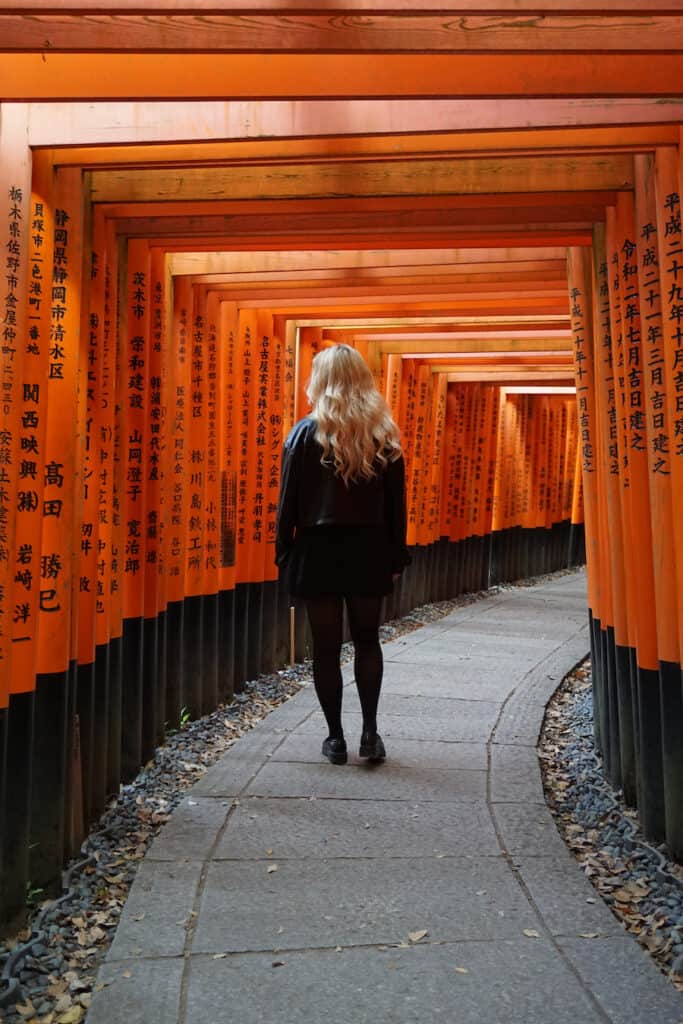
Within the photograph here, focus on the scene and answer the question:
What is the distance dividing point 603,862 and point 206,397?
3714 millimetres

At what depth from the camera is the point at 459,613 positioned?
1160 cm

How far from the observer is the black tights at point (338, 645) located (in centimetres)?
482

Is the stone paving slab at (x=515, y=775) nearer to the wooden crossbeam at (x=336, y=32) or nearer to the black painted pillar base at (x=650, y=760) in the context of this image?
the black painted pillar base at (x=650, y=760)

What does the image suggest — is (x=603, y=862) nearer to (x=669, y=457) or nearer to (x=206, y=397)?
(x=669, y=457)

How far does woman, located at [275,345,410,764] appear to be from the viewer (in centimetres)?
474

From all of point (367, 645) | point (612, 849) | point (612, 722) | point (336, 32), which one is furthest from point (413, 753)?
point (336, 32)

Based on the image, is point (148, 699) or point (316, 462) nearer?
point (316, 462)

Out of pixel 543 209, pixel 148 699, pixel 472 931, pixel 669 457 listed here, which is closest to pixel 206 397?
pixel 148 699

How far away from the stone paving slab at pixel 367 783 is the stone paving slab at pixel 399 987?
4.94 ft

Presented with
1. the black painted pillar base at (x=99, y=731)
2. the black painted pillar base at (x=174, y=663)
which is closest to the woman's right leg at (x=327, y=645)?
the black painted pillar base at (x=99, y=731)

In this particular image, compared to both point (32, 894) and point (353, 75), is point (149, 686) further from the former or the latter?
point (353, 75)

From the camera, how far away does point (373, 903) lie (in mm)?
3459

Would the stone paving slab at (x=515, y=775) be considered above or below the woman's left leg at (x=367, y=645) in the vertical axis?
below

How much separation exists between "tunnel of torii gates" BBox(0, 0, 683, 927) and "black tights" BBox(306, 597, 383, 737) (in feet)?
3.06
